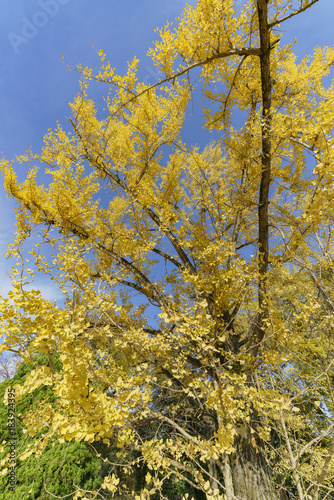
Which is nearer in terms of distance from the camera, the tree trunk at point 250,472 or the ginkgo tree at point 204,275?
the ginkgo tree at point 204,275

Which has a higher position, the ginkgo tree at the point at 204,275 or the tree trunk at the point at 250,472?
the ginkgo tree at the point at 204,275

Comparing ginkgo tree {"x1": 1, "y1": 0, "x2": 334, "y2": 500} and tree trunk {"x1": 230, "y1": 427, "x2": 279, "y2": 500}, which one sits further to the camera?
tree trunk {"x1": 230, "y1": 427, "x2": 279, "y2": 500}

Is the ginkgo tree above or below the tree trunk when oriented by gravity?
above

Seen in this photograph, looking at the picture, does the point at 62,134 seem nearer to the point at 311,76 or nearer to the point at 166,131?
the point at 166,131

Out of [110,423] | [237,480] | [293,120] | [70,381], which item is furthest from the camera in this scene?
[237,480]

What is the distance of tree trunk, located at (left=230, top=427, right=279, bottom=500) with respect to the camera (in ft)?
11.4

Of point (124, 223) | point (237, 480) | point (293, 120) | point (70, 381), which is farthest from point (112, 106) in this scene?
point (237, 480)

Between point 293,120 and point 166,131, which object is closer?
point 293,120

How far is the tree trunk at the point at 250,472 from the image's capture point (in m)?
3.46

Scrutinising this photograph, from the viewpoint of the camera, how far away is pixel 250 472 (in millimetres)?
3604

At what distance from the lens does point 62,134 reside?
16.5ft

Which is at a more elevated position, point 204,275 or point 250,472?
point 204,275

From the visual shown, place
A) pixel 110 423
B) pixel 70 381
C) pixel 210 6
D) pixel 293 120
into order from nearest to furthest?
pixel 70 381 → pixel 110 423 → pixel 293 120 → pixel 210 6

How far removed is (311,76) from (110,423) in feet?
18.5
